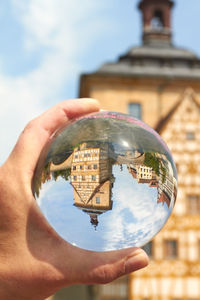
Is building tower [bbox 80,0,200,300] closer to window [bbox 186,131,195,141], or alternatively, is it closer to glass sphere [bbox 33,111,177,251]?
window [bbox 186,131,195,141]

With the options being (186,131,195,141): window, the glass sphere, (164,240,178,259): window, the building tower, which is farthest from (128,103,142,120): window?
the glass sphere

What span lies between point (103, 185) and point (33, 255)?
0.46m

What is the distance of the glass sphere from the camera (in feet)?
5.92

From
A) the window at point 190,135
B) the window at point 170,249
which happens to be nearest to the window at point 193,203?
the window at point 170,249

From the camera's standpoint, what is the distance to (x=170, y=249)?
13.8 metres

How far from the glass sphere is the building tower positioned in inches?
471

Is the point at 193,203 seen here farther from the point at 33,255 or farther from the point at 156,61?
the point at 33,255

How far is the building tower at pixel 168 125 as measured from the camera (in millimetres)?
13344

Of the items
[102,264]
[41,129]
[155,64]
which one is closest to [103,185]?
[102,264]

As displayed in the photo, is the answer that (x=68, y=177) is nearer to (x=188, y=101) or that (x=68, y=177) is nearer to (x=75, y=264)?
(x=75, y=264)

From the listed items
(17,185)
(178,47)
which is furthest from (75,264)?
(178,47)

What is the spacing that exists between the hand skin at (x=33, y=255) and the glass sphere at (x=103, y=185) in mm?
45

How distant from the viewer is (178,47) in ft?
67.1

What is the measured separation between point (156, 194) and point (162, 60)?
16753 mm
